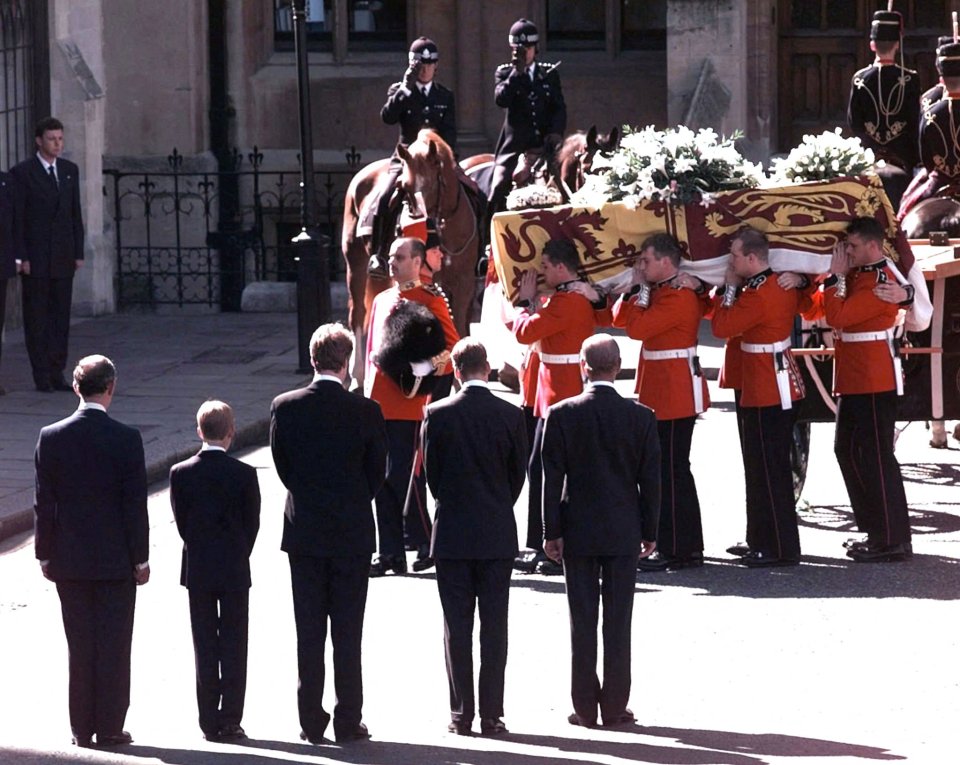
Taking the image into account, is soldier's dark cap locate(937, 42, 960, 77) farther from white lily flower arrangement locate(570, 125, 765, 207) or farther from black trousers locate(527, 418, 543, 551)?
black trousers locate(527, 418, 543, 551)

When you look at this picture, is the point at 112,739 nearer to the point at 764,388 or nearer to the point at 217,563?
the point at 217,563

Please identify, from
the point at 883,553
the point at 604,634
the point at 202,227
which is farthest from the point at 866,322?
the point at 202,227

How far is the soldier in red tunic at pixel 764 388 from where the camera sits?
34.9ft

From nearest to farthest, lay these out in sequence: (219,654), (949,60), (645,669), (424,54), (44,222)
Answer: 1. (219,654)
2. (645,669)
3. (949,60)
4. (424,54)
5. (44,222)

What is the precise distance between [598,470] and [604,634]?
2.11ft

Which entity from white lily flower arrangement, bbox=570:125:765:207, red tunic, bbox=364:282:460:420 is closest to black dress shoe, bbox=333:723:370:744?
red tunic, bbox=364:282:460:420

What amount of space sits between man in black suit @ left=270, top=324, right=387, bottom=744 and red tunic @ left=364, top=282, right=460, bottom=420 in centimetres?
235

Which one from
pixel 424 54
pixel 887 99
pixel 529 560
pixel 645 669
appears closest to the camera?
pixel 645 669

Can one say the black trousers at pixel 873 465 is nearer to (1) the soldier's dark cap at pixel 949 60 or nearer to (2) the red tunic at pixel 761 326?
(2) the red tunic at pixel 761 326

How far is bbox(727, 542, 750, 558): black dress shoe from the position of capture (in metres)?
11.0

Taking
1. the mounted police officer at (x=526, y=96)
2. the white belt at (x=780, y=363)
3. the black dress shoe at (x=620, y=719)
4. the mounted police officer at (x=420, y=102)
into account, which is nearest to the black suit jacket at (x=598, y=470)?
the black dress shoe at (x=620, y=719)

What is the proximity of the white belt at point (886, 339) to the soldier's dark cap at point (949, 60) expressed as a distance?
4128 millimetres

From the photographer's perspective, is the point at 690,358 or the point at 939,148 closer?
the point at 690,358

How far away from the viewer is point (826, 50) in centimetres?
2167
